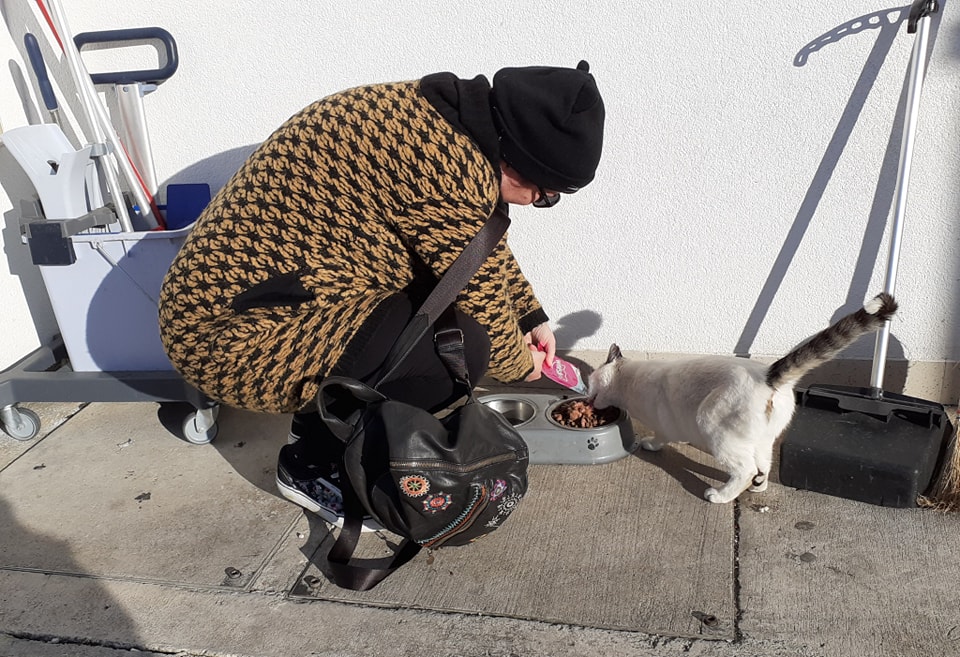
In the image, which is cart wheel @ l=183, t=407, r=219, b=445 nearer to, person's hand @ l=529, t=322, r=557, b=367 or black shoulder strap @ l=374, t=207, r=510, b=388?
black shoulder strap @ l=374, t=207, r=510, b=388

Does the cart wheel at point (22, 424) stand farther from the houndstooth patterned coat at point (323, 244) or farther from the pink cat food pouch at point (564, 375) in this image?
the pink cat food pouch at point (564, 375)

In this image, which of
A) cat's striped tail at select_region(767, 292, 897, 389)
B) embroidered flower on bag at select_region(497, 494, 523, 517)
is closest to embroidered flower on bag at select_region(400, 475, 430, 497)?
embroidered flower on bag at select_region(497, 494, 523, 517)

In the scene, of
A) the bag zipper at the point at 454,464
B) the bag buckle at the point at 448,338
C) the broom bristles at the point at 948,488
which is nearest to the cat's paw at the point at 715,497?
the broom bristles at the point at 948,488

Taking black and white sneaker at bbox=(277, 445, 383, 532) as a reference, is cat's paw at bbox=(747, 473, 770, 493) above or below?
below

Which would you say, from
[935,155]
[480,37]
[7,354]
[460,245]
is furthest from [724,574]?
[7,354]

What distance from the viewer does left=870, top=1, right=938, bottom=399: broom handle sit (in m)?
2.78

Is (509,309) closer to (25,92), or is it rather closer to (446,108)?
(446,108)

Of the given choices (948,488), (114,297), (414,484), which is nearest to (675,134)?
(948,488)

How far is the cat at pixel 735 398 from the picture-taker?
2.50 metres

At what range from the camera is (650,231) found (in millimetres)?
3475

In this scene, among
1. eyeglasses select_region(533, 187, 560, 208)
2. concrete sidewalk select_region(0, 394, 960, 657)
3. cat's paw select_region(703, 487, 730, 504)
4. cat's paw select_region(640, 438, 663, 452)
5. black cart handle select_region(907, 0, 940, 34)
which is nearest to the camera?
concrete sidewalk select_region(0, 394, 960, 657)

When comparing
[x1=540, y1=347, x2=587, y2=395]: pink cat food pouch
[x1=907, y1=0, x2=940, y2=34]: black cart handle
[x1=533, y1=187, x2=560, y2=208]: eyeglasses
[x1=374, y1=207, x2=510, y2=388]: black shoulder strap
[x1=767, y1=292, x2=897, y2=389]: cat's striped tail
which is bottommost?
[x1=540, y1=347, x2=587, y2=395]: pink cat food pouch

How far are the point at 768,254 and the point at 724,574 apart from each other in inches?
58.0

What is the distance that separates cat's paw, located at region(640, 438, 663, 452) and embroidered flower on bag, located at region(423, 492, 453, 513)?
3.86ft
